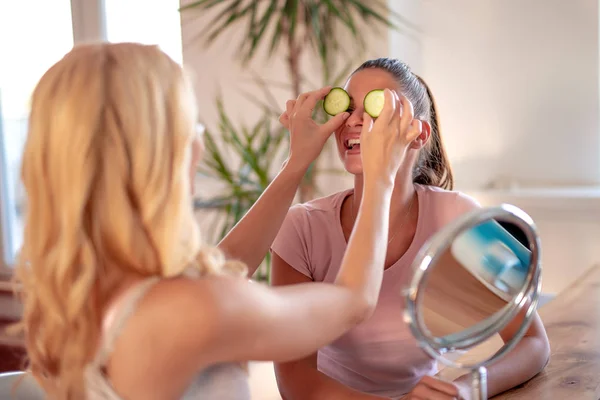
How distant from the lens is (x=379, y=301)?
1.55 metres

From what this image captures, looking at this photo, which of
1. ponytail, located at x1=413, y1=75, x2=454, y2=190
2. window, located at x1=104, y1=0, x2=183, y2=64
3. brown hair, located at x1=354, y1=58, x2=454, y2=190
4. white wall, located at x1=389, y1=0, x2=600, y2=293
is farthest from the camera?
window, located at x1=104, y1=0, x2=183, y2=64

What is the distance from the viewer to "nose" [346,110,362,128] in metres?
1.54

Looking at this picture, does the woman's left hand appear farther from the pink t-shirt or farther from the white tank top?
the pink t-shirt

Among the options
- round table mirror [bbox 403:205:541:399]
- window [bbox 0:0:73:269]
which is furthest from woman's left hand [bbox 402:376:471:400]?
window [bbox 0:0:73:269]

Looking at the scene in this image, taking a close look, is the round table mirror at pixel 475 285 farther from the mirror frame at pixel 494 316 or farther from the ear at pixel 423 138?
the ear at pixel 423 138

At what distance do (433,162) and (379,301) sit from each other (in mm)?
440

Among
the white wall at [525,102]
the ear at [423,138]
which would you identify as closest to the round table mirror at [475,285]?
the ear at [423,138]

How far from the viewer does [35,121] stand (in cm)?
91

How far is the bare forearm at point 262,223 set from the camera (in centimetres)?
141

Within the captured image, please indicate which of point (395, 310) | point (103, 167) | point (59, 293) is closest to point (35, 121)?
point (103, 167)

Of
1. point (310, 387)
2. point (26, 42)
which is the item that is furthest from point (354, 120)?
point (26, 42)

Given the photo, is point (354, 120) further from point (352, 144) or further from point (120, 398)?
point (120, 398)

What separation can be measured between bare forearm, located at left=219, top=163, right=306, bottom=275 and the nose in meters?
0.19

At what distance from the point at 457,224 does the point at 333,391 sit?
62cm
